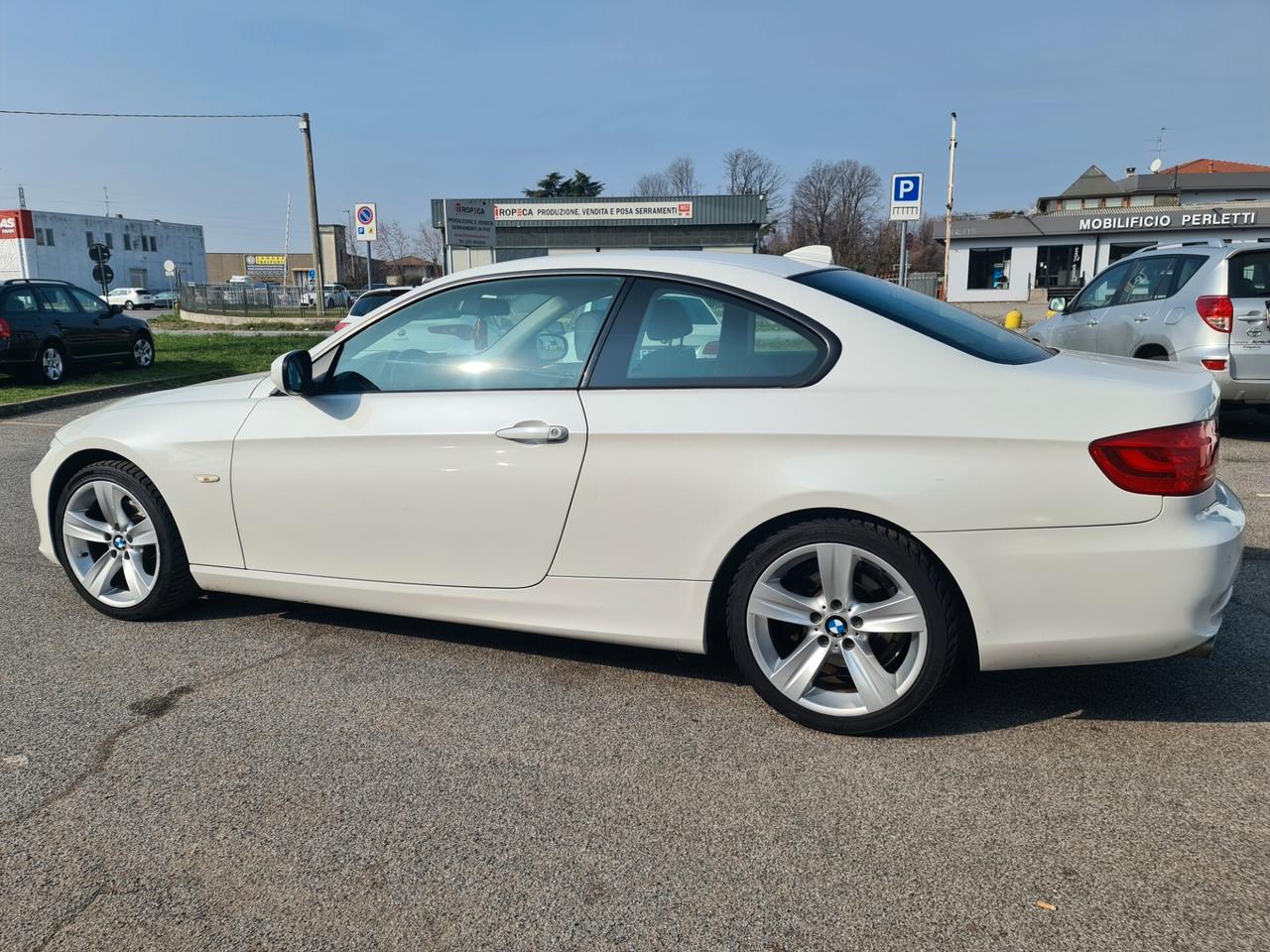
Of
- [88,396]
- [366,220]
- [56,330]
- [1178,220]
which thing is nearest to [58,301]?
[56,330]

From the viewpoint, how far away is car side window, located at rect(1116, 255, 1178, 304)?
8.14 meters

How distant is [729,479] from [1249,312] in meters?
6.34

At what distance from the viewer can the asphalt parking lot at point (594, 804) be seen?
225 centimetres

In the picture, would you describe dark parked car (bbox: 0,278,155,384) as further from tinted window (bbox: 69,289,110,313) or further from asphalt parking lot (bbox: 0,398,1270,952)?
asphalt parking lot (bbox: 0,398,1270,952)

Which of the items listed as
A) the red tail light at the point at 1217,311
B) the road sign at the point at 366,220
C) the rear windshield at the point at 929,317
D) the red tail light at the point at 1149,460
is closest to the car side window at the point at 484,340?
the rear windshield at the point at 929,317

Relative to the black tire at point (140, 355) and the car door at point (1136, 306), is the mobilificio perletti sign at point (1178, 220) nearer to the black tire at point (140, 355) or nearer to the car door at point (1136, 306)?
the car door at point (1136, 306)

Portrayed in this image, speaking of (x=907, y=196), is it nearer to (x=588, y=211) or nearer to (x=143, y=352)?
(x=143, y=352)

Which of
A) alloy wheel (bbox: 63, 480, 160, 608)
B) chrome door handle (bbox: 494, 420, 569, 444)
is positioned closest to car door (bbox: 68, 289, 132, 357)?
alloy wheel (bbox: 63, 480, 160, 608)

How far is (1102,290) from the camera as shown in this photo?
919 cm

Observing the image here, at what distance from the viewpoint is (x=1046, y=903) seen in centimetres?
227

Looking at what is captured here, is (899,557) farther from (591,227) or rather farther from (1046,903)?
(591,227)

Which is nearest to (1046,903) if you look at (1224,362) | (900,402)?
(900,402)

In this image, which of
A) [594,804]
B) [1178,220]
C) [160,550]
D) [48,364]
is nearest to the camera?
[594,804]

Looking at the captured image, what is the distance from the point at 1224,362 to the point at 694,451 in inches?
246
